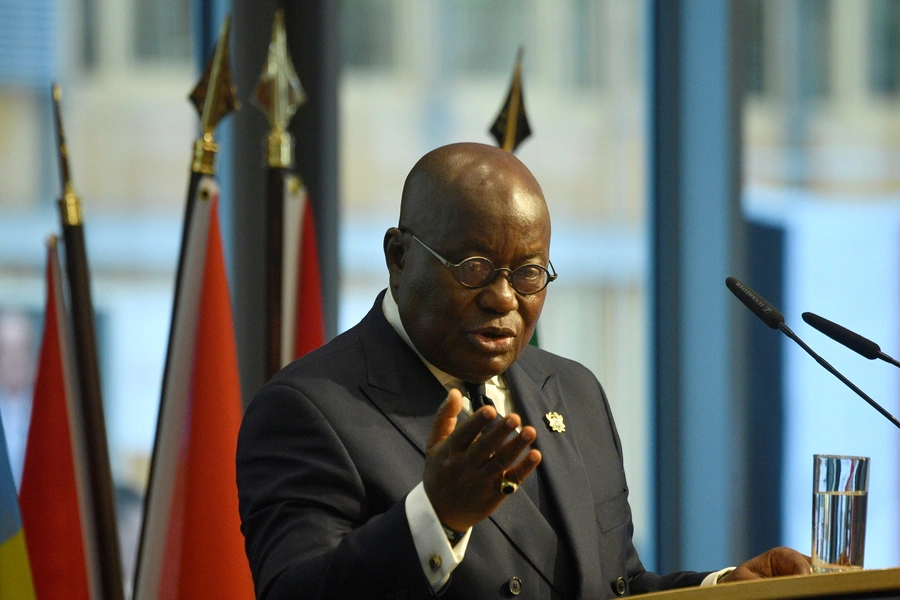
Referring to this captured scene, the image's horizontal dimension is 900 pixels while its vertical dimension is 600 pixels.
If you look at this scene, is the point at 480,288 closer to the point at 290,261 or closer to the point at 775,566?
the point at 775,566

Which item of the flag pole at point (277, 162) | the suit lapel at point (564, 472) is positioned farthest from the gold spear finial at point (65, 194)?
the suit lapel at point (564, 472)

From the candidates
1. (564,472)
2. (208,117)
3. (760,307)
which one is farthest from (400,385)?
(208,117)

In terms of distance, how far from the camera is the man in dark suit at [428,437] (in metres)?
1.54

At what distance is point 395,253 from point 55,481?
142 cm

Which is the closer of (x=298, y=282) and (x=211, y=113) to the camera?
(x=211, y=113)

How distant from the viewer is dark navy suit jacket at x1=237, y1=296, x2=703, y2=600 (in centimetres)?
151

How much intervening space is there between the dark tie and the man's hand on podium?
49 centimetres

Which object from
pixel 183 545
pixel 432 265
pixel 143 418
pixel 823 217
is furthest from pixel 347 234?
pixel 432 265

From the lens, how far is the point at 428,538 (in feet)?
4.78

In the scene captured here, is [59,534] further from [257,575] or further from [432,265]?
[432,265]

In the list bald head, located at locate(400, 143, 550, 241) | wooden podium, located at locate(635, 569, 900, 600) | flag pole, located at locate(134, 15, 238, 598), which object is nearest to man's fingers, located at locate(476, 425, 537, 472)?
wooden podium, located at locate(635, 569, 900, 600)

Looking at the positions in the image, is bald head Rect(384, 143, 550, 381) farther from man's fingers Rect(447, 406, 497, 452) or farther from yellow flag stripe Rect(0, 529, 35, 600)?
yellow flag stripe Rect(0, 529, 35, 600)

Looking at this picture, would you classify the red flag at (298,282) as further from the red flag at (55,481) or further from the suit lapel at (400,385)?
the suit lapel at (400,385)

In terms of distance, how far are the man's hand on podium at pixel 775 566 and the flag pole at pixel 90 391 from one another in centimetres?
173
